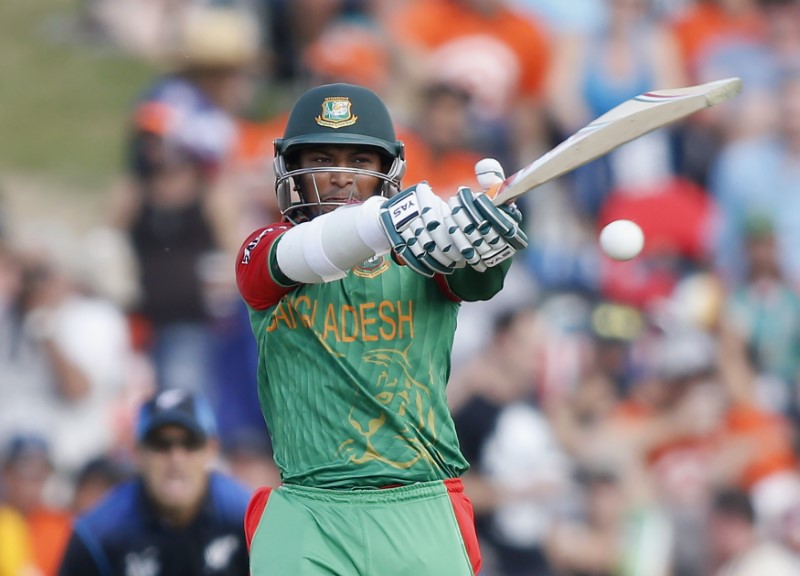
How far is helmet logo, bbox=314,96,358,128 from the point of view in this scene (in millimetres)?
4176

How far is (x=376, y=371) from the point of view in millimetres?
4023

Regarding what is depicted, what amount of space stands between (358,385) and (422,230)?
25.0 inches

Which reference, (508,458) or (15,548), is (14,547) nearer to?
(15,548)

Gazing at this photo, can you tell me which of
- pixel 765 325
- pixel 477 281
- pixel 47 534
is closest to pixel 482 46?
pixel 765 325

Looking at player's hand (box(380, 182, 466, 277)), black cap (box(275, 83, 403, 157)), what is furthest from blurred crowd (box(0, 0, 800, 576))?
player's hand (box(380, 182, 466, 277))

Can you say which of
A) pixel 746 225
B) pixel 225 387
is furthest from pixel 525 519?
pixel 746 225

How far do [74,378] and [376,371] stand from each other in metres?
4.69

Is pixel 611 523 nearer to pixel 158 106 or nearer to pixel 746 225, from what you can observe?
pixel 746 225

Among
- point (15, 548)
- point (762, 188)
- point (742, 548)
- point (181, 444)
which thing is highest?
point (762, 188)

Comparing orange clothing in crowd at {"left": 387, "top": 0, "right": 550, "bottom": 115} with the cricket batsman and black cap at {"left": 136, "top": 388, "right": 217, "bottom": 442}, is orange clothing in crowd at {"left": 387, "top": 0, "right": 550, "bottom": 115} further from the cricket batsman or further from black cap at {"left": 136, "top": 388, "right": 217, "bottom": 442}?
the cricket batsman

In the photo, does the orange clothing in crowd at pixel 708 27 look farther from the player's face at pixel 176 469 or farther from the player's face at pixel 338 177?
the player's face at pixel 338 177

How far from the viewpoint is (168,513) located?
589 centimetres

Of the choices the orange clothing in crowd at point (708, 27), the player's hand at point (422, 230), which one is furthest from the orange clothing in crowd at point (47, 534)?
the orange clothing in crowd at point (708, 27)

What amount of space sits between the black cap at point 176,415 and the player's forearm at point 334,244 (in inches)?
83.6
